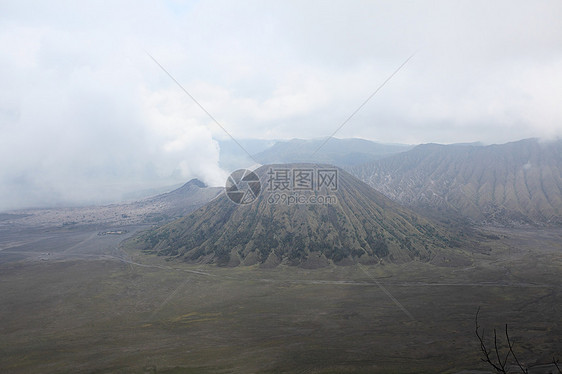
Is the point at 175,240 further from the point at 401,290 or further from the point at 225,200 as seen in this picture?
the point at 401,290

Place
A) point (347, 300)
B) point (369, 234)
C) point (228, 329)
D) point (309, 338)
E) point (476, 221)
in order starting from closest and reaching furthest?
point (309, 338) → point (228, 329) → point (347, 300) → point (369, 234) → point (476, 221)

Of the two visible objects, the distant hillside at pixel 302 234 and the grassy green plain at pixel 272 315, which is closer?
the grassy green plain at pixel 272 315

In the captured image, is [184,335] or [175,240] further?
[175,240]

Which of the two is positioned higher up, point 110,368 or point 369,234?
point 369,234

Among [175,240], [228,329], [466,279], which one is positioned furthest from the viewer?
[175,240]

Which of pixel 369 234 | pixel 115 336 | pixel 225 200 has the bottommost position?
pixel 115 336

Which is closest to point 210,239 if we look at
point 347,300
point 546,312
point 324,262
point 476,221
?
point 324,262
